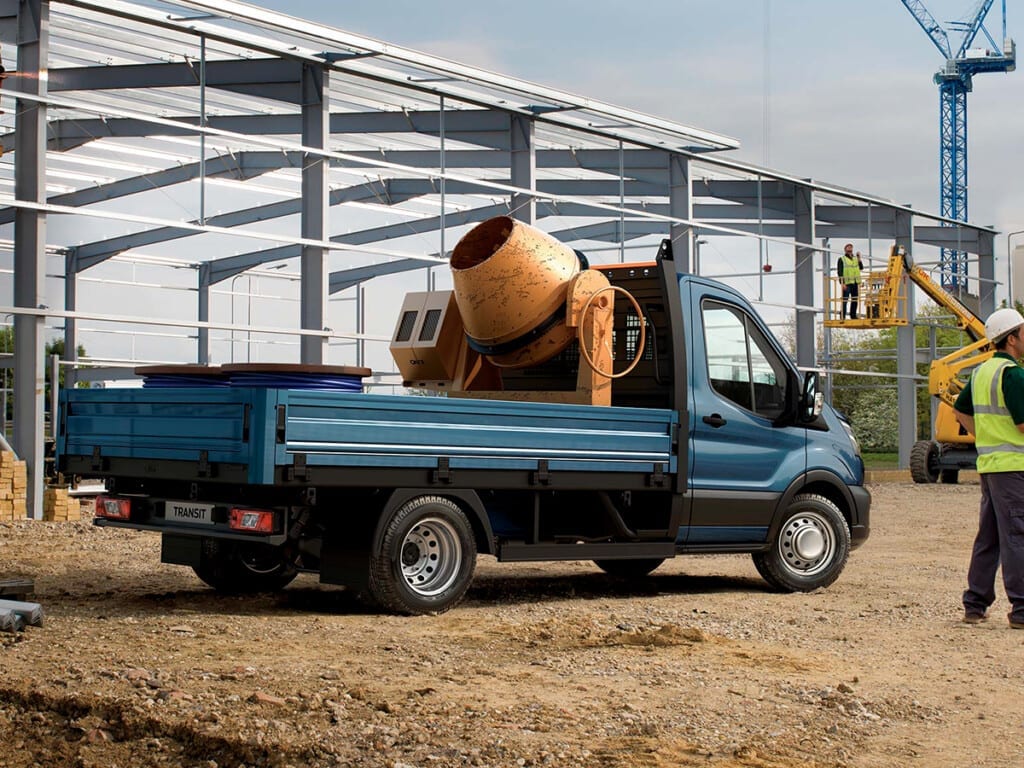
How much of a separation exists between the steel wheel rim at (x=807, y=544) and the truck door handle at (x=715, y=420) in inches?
43.6

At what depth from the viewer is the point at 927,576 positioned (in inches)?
493

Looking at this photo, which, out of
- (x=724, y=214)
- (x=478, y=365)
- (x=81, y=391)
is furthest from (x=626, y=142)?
(x=81, y=391)

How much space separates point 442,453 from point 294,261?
27.5 metres

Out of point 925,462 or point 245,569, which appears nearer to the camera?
point 245,569

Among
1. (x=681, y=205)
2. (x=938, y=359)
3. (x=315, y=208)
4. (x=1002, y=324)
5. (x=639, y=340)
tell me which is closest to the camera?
(x=1002, y=324)

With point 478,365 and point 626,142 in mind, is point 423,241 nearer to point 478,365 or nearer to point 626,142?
point 626,142

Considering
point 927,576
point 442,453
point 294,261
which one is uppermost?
point 294,261

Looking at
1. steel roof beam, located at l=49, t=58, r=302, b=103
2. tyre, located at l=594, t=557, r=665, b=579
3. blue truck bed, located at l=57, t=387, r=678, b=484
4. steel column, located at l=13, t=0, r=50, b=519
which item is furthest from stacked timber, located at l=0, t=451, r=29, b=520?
tyre, located at l=594, t=557, r=665, b=579

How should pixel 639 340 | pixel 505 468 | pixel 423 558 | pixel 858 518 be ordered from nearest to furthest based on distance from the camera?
1. pixel 423 558
2. pixel 505 468
3. pixel 639 340
4. pixel 858 518

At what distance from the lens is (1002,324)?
951cm

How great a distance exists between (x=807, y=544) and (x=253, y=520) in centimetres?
487

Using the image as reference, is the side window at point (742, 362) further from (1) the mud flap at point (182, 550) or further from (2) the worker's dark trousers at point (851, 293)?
(2) the worker's dark trousers at point (851, 293)

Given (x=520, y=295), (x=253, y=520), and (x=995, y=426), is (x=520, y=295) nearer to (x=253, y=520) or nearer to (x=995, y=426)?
(x=253, y=520)

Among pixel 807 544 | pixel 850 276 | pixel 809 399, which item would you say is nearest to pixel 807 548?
pixel 807 544
